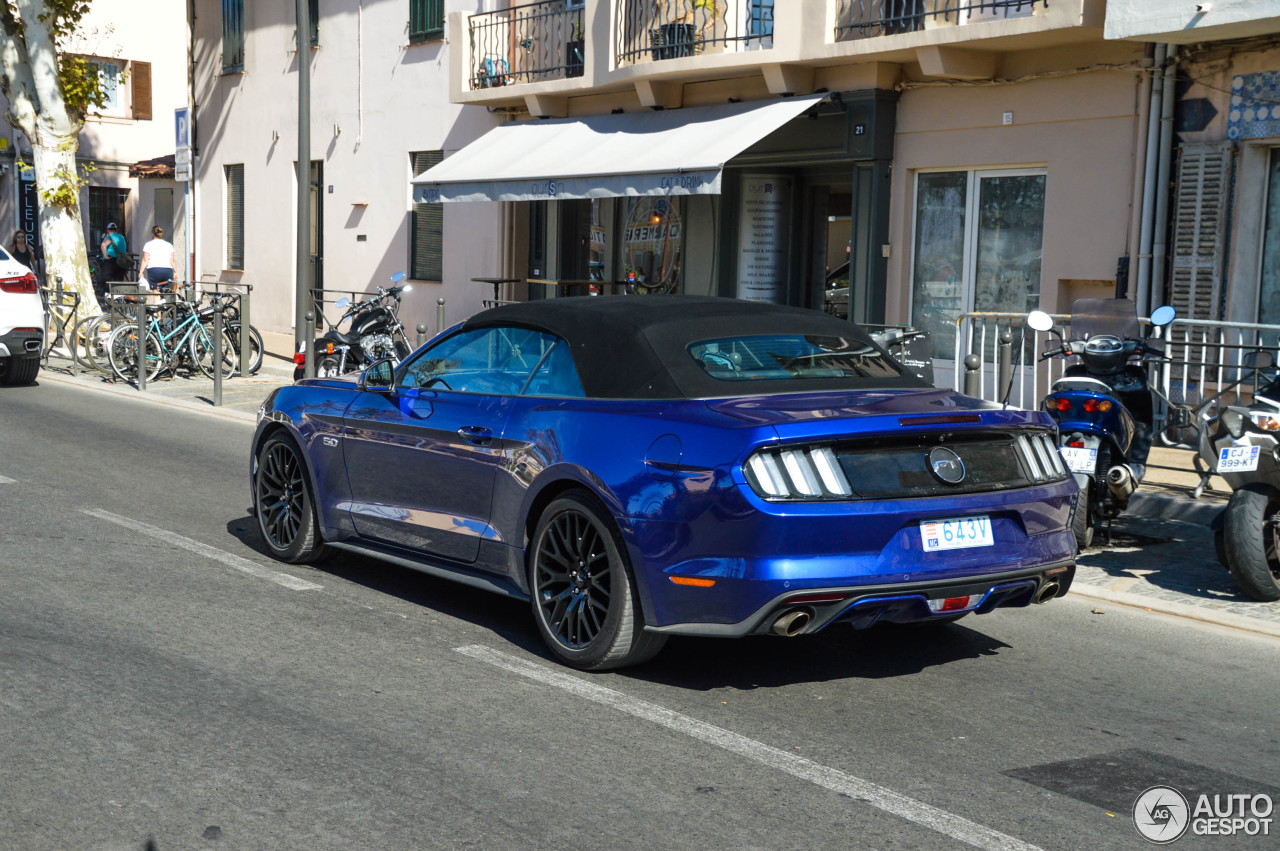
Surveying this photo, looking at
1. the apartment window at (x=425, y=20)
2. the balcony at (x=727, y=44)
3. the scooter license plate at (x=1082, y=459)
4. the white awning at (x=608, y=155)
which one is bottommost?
the scooter license plate at (x=1082, y=459)

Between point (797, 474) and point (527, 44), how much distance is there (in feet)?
53.3

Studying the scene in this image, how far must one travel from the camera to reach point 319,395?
24.6ft

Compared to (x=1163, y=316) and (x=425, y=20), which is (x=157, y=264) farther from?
(x=1163, y=316)

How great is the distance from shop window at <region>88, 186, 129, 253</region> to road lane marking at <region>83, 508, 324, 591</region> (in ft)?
111

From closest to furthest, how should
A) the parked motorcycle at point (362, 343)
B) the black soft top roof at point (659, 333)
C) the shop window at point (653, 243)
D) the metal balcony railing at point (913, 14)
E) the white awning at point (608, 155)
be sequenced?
the black soft top roof at point (659, 333), the metal balcony railing at point (913, 14), the white awning at point (608, 155), the parked motorcycle at point (362, 343), the shop window at point (653, 243)

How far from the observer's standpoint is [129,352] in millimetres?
17781

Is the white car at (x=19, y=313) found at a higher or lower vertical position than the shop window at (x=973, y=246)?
lower

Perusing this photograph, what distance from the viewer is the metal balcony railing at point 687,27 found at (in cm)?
1673

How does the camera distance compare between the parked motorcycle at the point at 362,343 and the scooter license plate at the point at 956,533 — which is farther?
the parked motorcycle at the point at 362,343

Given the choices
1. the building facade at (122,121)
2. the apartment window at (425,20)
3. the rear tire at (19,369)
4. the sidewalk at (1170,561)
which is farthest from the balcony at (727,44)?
the building facade at (122,121)

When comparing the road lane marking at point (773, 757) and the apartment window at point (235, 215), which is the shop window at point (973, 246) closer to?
the road lane marking at point (773, 757)

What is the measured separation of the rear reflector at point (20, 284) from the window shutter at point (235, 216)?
11.3 m

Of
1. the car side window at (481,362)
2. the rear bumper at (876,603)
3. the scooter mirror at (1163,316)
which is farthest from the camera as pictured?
the scooter mirror at (1163,316)

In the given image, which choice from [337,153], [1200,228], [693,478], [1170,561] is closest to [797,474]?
[693,478]
